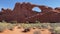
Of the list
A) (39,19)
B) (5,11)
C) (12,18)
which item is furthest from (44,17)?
(5,11)

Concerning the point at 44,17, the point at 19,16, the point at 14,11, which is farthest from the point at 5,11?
the point at 44,17

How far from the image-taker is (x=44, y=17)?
4441 cm

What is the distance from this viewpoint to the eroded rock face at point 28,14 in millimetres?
43938

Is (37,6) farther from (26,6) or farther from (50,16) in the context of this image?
(50,16)

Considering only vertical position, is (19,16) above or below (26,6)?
below

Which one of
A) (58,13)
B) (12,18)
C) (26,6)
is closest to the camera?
(58,13)

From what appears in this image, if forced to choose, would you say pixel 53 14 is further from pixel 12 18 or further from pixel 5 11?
pixel 5 11

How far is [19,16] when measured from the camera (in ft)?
161

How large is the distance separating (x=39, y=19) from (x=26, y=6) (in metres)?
8.93

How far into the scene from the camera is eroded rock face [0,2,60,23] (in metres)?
43.9

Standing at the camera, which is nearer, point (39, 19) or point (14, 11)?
point (39, 19)

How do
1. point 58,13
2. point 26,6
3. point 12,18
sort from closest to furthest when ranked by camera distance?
1. point 58,13
2. point 12,18
3. point 26,6

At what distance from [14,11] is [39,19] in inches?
447

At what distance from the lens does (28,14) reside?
4947cm
